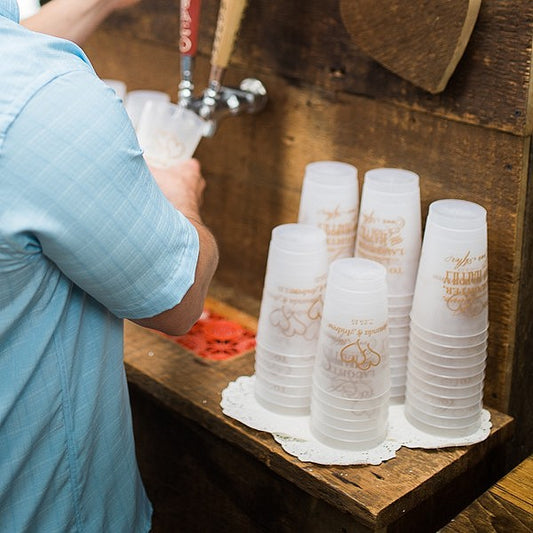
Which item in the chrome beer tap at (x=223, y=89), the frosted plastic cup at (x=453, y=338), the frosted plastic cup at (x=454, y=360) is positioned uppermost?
the chrome beer tap at (x=223, y=89)

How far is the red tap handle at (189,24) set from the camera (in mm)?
1612

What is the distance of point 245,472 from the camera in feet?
4.73

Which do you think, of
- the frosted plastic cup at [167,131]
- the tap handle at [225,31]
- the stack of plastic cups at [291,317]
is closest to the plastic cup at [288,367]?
the stack of plastic cups at [291,317]

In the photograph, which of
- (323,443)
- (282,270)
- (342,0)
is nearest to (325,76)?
(342,0)

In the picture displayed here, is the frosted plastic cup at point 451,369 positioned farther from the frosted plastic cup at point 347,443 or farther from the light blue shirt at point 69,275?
the light blue shirt at point 69,275

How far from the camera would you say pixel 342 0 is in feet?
4.70

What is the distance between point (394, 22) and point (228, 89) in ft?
1.46

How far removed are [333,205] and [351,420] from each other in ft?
1.25

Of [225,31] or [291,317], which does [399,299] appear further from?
[225,31]

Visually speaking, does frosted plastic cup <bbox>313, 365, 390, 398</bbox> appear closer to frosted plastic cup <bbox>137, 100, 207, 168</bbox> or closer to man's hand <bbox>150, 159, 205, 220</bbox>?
man's hand <bbox>150, 159, 205, 220</bbox>

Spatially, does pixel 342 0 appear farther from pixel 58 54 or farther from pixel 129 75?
pixel 129 75

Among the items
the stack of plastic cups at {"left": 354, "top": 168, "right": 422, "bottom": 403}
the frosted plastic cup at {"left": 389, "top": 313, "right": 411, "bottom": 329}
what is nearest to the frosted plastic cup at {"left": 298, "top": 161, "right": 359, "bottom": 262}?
the stack of plastic cups at {"left": 354, "top": 168, "right": 422, "bottom": 403}

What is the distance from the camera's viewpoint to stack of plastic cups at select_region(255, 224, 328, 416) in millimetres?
1334

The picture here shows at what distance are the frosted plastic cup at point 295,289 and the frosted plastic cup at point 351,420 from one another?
112 millimetres
